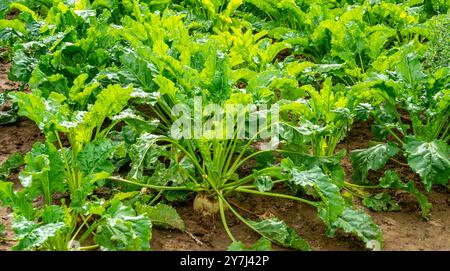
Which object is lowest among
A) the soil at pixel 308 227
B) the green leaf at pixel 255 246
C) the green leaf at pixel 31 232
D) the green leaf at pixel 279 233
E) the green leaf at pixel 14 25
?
the soil at pixel 308 227

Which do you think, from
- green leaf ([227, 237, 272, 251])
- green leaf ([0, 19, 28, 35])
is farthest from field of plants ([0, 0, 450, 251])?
green leaf ([0, 19, 28, 35])

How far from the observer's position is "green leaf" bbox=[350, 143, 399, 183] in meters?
4.56

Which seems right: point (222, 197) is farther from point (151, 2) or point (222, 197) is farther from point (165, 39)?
point (151, 2)

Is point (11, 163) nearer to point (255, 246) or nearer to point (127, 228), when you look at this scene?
point (127, 228)

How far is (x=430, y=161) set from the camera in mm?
4285

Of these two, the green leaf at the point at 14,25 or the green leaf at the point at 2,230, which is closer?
the green leaf at the point at 2,230

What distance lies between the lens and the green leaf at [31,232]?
130 inches

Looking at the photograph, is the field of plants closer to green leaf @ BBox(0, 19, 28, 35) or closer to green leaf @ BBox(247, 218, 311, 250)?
green leaf @ BBox(247, 218, 311, 250)

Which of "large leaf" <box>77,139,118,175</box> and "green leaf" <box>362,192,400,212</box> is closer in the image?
"large leaf" <box>77,139,118,175</box>

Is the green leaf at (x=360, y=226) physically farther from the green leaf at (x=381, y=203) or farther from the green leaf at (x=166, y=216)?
the green leaf at (x=166, y=216)

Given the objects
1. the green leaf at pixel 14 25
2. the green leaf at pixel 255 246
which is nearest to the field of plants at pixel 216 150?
the green leaf at pixel 255 246

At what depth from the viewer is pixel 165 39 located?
537cm

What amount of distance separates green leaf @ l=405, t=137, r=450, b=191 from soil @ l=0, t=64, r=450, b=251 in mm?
273
